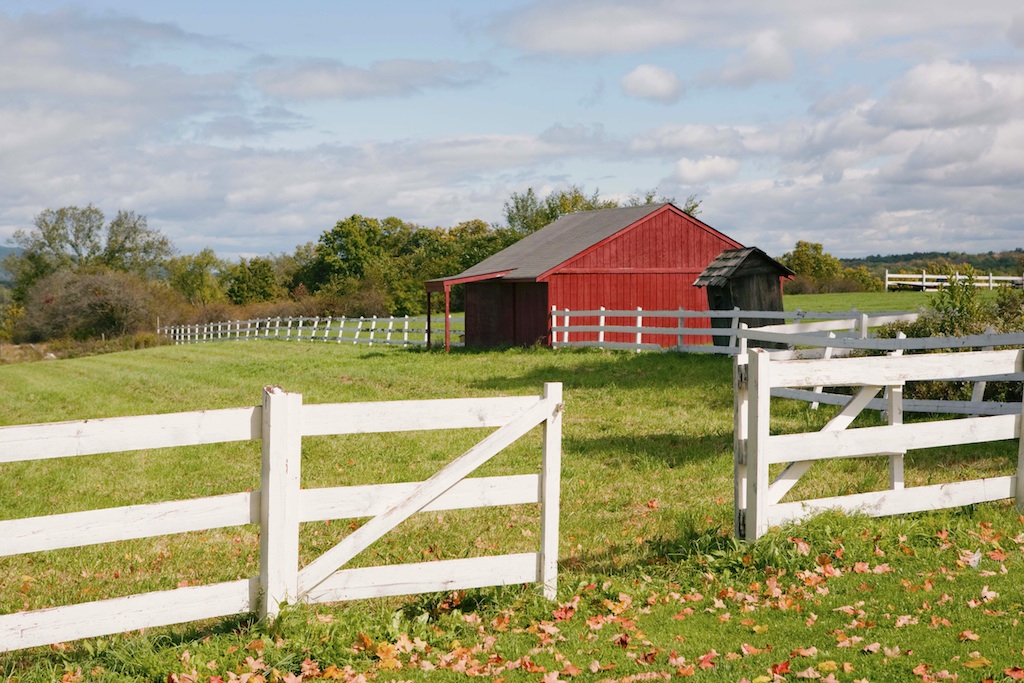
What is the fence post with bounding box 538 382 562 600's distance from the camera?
19.4ft

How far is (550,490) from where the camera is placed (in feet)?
19.6

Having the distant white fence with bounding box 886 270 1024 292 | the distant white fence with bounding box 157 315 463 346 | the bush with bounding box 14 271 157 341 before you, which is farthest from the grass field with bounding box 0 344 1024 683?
the bush with bounding box 14 271 157 341

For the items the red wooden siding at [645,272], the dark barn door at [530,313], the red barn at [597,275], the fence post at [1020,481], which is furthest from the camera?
the red wooden siding at [645,272]

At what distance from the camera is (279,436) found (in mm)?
5262

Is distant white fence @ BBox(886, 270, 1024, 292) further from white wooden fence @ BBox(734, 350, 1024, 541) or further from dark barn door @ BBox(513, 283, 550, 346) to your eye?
white wooden fence @ BBox(734, 350, 1024, 541)

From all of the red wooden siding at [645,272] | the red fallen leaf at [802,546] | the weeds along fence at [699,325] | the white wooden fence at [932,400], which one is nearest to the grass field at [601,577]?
the red fallen leaf at [802,546]

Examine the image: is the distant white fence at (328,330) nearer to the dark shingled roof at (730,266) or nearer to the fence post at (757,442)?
the dark shingled roof at (730,266)

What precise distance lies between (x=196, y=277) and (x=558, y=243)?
59.7 metres

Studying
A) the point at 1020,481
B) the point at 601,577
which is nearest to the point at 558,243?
the point at 1020,481

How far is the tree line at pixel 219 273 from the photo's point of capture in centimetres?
6016

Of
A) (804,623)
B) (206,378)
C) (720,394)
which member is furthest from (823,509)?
(206,378)

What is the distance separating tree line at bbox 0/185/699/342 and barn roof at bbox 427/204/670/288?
24254 millimetres

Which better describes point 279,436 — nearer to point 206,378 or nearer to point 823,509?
point 823,509

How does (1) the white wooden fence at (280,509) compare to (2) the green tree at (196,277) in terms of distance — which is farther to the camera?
(2) the green tree at (196,277)
